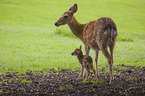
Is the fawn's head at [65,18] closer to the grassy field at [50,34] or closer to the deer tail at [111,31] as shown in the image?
the deer tail at [111,31]

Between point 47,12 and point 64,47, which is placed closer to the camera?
point 64,47

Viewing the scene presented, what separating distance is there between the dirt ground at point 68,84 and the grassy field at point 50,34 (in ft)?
3.63

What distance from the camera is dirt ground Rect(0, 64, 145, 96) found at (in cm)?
664

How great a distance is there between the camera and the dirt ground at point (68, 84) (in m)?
6.64

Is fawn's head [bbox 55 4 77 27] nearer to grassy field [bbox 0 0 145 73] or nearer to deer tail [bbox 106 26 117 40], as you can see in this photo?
deer tail [bbox 106 26 117 40]

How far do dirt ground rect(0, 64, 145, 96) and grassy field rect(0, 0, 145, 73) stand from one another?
1.11 metres

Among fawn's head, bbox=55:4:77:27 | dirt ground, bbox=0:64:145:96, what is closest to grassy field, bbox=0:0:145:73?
Result: dirt ground, bbox=0:64:145:96

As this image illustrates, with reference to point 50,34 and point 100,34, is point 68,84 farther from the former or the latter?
point 50,34

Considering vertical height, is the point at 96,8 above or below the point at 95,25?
above

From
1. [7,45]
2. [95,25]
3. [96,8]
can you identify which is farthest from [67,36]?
[96,8]

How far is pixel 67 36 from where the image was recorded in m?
18.7

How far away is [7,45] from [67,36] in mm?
5757

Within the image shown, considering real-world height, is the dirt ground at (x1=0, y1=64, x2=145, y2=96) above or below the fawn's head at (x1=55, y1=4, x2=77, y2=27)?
below

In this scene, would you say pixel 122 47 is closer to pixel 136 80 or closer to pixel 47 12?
pixel 136 80
